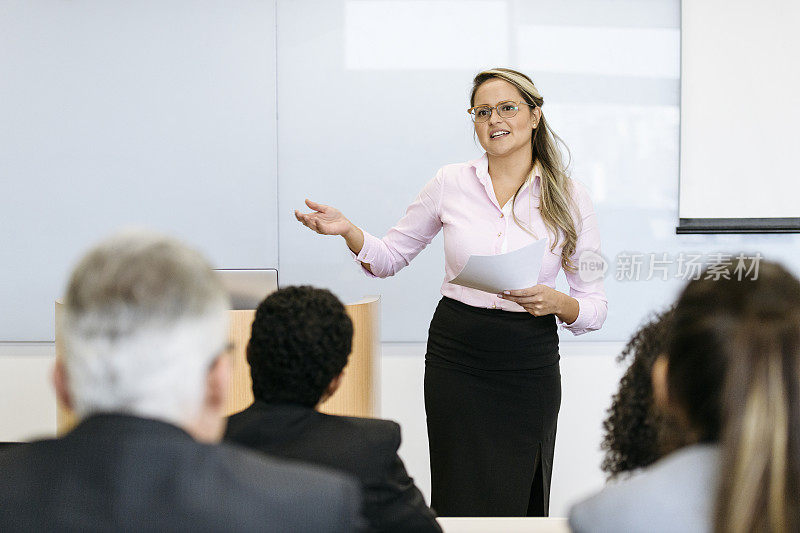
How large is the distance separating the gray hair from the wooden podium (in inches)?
44.7

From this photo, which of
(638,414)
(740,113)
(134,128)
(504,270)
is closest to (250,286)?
(504,270)

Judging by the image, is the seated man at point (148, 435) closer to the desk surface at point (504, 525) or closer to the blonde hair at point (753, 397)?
the blonde hair at point (753, 397)

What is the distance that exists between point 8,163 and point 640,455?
10.6 feet

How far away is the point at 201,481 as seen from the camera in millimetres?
736

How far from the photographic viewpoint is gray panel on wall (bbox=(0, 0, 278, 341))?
3.47 metres

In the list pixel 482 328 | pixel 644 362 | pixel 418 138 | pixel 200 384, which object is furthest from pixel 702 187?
pixel 200 384

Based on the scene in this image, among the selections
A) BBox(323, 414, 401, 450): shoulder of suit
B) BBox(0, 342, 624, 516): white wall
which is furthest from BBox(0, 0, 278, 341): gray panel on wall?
BBox(323, 414, 401, 450): shoulder of suit

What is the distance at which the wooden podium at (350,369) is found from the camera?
2.00 meters

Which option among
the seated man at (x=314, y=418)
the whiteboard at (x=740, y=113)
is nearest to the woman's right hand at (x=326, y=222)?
the seated man at (x=314, y=418)

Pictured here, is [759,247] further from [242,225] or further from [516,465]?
[242,225]

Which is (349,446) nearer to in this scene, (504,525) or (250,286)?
(504,525)

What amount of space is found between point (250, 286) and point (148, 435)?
1447 millimetres

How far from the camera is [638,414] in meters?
1.31

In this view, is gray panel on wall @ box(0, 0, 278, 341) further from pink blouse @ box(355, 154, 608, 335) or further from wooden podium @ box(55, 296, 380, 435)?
wooden podium @ box(55, 296, 380, 435)
